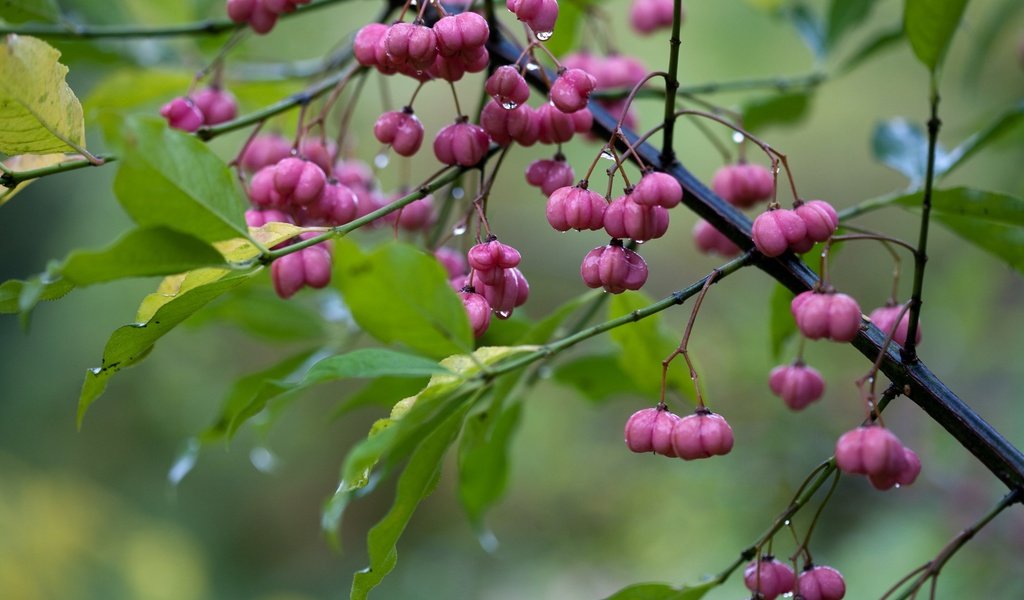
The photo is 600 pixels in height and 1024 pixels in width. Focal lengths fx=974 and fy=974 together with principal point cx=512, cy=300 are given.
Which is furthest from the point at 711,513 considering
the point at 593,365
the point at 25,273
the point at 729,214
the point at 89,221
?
the point at 25,273

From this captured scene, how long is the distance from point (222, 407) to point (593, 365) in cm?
59

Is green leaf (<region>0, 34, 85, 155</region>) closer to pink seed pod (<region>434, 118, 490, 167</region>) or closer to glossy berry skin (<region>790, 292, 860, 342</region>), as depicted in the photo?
pink seed pod (<region>434, 118, 490, 167</region>)

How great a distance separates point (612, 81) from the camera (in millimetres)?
1558

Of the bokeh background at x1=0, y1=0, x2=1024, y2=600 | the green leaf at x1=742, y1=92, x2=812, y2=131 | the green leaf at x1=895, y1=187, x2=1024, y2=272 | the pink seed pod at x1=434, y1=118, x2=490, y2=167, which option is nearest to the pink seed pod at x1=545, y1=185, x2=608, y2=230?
the pink seed pod at x1=434, y1=118, x2=490, y2=167

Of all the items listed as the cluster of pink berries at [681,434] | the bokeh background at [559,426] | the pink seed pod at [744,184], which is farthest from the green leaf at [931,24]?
the bokeh background at [559,426]

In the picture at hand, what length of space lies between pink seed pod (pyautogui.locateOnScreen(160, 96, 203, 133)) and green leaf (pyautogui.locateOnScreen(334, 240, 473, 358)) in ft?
1.82

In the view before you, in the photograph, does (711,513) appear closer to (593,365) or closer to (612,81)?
(593,365)

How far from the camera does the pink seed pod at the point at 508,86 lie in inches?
36.4

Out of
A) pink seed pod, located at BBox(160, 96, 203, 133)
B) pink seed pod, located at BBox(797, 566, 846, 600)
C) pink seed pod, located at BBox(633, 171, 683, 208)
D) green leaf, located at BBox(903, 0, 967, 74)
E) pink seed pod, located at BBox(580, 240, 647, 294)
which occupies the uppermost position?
green leaf, located at BBox(903, 0, 967, 74)

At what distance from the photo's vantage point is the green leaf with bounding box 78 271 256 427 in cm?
87

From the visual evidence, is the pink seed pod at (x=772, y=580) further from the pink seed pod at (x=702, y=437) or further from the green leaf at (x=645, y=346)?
the green leaf at (x=645, y=346)

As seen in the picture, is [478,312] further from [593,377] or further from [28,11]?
[28,11]

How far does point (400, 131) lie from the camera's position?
42.9 inches

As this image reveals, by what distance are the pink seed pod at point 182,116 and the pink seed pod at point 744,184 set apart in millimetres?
680
